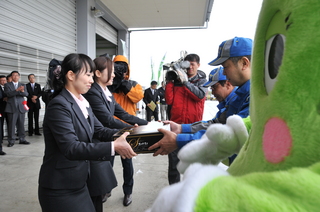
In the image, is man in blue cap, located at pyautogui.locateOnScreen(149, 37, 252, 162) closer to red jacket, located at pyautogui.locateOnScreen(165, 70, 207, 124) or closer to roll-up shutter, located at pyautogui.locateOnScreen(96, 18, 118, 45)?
red jacket, located at pyautogui.locateOnScreen(165, 70, 207, 124)

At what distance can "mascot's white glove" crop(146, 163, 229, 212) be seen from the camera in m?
0.34

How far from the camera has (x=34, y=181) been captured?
349 cm

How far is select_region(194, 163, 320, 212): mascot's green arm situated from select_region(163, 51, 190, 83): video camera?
2.64m

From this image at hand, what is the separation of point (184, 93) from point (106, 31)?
983 cm

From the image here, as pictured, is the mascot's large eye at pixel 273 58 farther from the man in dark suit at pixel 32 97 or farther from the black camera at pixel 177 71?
the man in dark suit at pixel 32 97

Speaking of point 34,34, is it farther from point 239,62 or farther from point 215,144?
point 215,144

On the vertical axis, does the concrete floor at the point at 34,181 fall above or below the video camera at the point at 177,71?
below

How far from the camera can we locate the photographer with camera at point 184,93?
2930 millimetres

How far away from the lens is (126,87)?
2990 mm

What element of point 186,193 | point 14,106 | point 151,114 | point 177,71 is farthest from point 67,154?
point 151,114

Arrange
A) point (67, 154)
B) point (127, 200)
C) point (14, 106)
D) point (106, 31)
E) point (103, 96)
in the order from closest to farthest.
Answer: point (67, 154) → point (103, 96) → point (127, 200) → point (14, 106) → point (106, 31)

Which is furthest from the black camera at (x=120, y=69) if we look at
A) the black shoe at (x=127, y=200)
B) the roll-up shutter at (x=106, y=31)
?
the roll-up shutter at (x=106, y=31)

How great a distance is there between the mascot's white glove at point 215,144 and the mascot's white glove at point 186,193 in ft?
0.81

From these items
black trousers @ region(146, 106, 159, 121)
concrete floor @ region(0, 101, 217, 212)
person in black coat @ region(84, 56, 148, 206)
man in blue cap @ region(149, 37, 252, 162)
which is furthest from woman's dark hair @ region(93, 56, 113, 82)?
black trousers @ region(146, 106, 159, 121)
